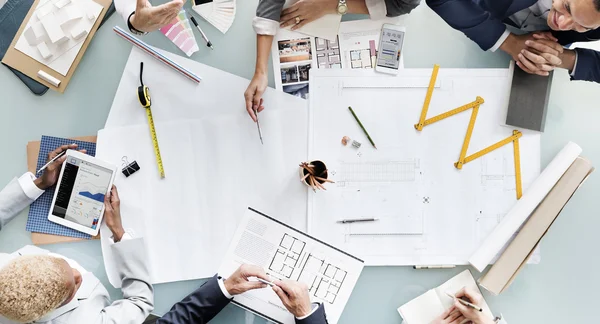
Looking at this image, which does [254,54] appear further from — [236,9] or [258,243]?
[258,243]

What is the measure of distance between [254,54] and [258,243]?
0.60 m

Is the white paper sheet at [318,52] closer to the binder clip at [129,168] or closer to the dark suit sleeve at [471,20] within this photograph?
the dark suit sleeve at [471,20]

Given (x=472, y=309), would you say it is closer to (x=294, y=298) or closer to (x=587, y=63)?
(x=294, y=298)

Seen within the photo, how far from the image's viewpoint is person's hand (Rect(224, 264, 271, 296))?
4.80ft

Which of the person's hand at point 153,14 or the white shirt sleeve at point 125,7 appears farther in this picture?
the white shirt sleeve at point 125,7

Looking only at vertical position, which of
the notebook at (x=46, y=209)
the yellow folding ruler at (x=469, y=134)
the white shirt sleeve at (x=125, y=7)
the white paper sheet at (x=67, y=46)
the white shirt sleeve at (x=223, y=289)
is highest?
the white shirt sleeve at (x=125, y=7)

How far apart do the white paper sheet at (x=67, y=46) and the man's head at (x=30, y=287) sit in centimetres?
63

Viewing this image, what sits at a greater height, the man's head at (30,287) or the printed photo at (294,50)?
the printed photo at (294,50)

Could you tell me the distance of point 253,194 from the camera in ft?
5.14

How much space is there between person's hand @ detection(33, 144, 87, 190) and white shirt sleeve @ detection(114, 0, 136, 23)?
435 mm

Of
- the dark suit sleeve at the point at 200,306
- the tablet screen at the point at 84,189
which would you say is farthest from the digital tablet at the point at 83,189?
the dark suit sleeve at the point at 200,306

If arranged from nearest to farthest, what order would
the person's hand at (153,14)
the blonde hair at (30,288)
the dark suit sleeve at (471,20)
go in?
the blonde hair at (30,288) < the person's hand at (153,14) < the dark suit sleeve at (471,20)

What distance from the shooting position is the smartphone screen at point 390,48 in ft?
5.15

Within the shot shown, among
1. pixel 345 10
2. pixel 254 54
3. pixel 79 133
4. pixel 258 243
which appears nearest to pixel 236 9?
pixel 254 54
